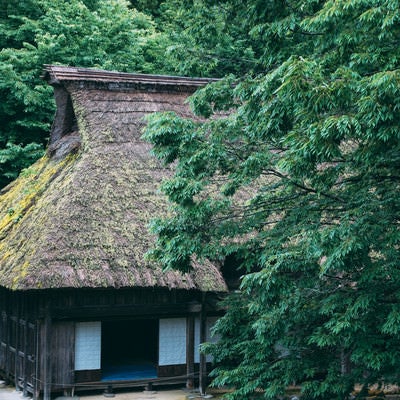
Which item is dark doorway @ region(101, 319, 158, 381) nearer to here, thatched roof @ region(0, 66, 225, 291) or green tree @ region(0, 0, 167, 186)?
thatched roof @ region(0, 66, 225, 291)

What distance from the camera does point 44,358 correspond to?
40.7 feet

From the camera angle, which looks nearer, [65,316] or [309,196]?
[309,196]

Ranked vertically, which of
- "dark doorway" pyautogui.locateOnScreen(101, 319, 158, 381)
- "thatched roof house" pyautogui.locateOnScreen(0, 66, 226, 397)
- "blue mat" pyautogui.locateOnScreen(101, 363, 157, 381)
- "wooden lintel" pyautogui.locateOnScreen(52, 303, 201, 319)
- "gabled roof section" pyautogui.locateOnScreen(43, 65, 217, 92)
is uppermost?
"gabled roof section" pyautogui.locateOnScreen(43, 65, 217, 92)

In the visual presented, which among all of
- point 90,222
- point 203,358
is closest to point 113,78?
point 90,222

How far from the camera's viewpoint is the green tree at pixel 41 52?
68.4 feet

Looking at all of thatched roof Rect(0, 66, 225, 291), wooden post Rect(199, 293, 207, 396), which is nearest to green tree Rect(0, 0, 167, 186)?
thatched roof Rect(0, 66, 225, 291)

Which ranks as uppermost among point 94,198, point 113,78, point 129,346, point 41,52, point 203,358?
point 41,52

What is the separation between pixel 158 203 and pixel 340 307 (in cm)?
654

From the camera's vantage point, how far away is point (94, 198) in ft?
43.6

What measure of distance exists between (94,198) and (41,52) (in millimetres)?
9358

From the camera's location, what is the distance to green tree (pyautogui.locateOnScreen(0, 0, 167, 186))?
20859mm

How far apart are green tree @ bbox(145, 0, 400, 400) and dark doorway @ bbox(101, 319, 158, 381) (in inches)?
184

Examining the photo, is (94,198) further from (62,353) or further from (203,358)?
Result: (203,358)

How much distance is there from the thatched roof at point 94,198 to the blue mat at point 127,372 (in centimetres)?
234
